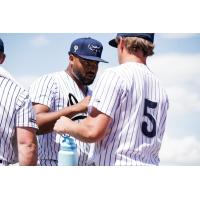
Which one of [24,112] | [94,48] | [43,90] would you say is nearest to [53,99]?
[43,90]

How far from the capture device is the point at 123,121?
1.72m

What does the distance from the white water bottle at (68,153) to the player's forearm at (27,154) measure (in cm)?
35

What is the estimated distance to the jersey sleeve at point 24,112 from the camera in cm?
171

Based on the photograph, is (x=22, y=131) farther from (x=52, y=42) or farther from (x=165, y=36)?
(x=165, y=36)

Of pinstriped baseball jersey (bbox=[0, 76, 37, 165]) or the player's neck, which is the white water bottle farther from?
the player's neck

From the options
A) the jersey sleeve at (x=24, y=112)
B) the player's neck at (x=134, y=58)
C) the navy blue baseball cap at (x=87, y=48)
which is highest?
the player's neck at (x=134, y=58)

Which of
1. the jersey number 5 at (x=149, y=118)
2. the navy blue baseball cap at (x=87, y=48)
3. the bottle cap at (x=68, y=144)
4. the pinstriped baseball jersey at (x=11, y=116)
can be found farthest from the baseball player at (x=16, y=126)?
the navy blue baseball cap at (x=87, y=48)

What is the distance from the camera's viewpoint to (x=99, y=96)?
1.72 m

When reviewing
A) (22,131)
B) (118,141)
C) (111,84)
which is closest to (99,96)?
(111,84)

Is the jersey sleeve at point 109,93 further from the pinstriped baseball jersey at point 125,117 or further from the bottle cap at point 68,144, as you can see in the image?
the bottle cap at point 68,144

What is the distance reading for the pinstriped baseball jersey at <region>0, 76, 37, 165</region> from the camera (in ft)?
5.64

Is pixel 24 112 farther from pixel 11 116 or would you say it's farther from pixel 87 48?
pixel 87 48

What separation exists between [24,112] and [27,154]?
183mm
